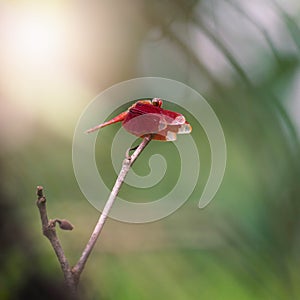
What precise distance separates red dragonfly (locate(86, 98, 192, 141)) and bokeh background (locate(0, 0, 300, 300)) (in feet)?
0.11

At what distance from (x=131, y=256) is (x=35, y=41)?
424 millimetres

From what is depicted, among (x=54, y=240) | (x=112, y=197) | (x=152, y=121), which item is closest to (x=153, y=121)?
(x=152, y=121)

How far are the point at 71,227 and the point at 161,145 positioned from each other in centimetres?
21

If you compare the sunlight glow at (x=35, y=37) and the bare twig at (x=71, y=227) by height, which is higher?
the sunlight glow at (x=35, y=37)

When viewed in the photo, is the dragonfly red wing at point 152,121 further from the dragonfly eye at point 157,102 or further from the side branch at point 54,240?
the side branch at point 54,240

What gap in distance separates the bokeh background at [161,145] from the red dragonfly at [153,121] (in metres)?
0.03

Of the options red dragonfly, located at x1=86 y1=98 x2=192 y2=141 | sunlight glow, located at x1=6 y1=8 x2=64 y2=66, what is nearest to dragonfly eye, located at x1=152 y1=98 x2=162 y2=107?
red dragonfly, located at x1=86 y1=98 x2=192 y2=141

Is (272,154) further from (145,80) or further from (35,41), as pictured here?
(35,41)

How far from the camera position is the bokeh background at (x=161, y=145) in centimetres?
77

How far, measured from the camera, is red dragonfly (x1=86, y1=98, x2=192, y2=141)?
0.73 m

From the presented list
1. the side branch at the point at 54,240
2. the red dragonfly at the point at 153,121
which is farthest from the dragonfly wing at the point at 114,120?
the side branch at the point at 54,240

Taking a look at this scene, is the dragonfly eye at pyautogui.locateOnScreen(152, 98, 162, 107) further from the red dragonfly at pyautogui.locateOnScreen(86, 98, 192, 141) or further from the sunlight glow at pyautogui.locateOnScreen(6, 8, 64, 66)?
the sunlight glow at pyautogui.locateOnScreen(6, 8, 64, 66)

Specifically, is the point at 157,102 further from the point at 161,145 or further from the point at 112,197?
the point at 112,197

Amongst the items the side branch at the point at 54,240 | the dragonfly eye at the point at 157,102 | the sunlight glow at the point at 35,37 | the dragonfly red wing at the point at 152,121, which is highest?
the sunlight glow at the point at 35,37
